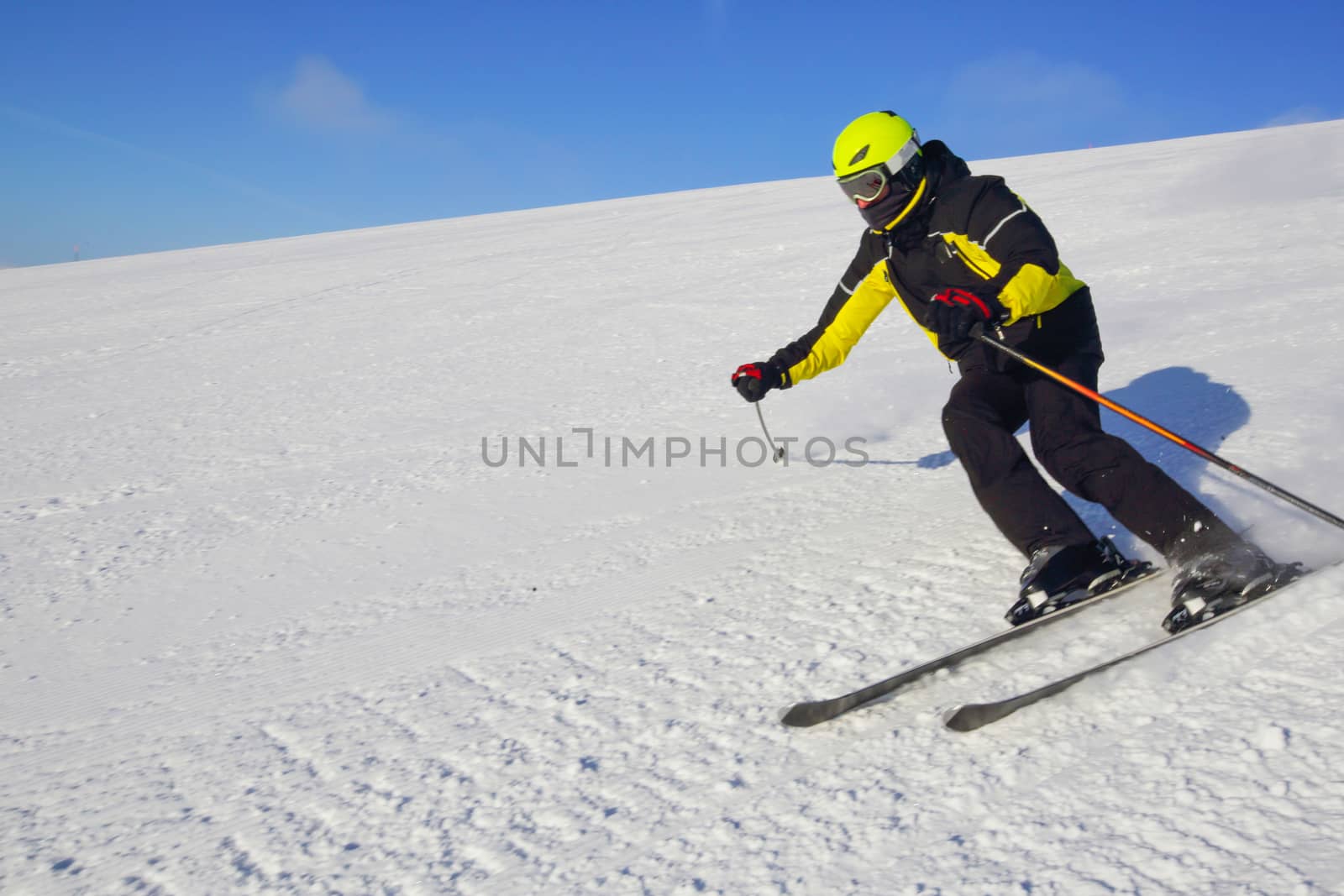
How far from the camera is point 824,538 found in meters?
3.62

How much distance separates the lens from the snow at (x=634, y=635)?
1.88 m

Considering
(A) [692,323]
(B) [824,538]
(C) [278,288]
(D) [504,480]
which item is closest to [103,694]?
(D) [504,480]

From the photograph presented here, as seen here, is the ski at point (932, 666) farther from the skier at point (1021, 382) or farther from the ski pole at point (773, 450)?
the ski pole at point (773, 450)

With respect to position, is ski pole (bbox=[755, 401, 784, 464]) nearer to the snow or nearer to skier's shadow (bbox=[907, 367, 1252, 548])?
the snow

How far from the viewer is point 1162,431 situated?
2.89m

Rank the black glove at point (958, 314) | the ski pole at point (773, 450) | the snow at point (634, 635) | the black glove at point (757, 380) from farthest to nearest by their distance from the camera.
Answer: the ski pole at point (773, 450) → the black glove at point (757, 380) → the black glove at point (958, 314) → the snow at point (634, 635)

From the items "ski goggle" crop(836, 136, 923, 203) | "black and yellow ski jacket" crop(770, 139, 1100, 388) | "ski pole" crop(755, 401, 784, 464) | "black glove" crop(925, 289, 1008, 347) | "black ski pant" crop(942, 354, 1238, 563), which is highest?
"ski goggle" crop(836, 136, 923, 203)

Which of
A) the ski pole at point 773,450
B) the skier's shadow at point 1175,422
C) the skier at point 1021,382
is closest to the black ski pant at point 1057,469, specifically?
the skier at point 1021,382

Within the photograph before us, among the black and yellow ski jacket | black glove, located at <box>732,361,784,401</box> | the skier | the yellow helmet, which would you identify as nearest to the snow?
the skier

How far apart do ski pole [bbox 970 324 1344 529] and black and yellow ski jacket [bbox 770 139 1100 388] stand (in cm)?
9

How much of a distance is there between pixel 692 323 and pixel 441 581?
4.75 meters

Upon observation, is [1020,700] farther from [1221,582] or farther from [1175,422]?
[1175,422]

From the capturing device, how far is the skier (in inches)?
103

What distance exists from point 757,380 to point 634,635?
134 centimetres
